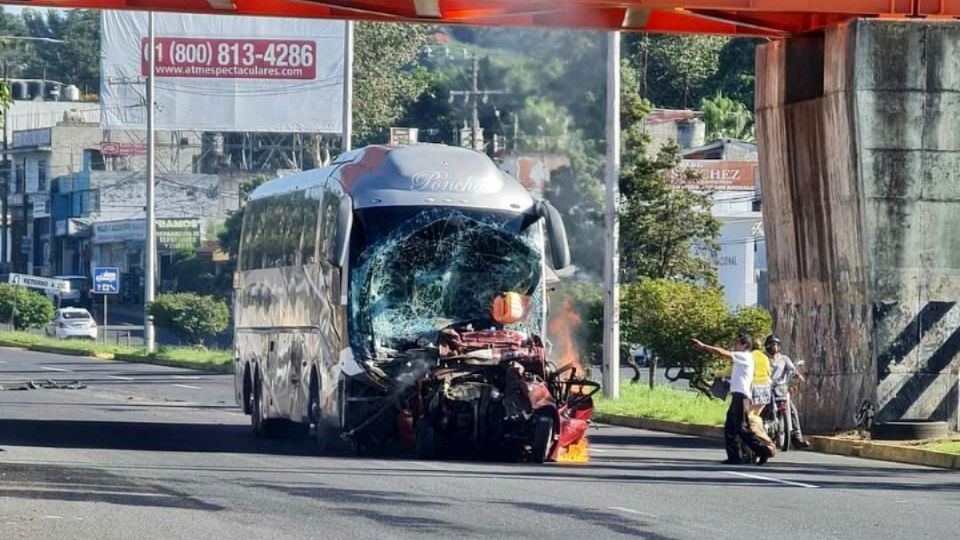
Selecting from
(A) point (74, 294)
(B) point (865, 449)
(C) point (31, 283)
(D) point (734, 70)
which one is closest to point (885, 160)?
(B) point (865, 449)

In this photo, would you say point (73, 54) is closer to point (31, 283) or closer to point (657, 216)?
point (31, 283)

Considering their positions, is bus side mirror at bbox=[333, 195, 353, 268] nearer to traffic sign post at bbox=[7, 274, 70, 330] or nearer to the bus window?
the bus window

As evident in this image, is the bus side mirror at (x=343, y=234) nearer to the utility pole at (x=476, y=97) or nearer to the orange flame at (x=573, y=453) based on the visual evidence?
the orange flame at (x=573, y=453)

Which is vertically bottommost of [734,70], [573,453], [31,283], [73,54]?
[573,453]

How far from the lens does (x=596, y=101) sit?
32688mm

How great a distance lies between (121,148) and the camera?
304 ft

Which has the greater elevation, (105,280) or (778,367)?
(105,280)

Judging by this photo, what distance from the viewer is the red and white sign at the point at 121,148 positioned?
92562 millimetres

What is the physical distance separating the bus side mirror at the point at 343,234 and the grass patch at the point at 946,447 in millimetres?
7286

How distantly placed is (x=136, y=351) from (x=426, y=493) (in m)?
42.4

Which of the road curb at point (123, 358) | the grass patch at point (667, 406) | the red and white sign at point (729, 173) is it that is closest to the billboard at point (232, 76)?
the road curb at point (123, 358)

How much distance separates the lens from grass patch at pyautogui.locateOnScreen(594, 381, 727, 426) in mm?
29109

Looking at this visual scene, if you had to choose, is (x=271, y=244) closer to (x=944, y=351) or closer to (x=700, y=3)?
(x=700, y=3)

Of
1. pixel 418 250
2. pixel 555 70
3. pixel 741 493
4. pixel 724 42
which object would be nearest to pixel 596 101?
pixel 555 70
